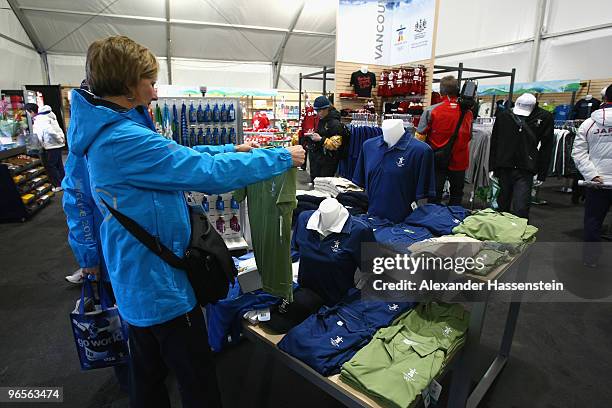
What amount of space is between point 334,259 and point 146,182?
1.06m

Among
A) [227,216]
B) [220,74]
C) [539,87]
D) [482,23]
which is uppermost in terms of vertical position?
[482,23]

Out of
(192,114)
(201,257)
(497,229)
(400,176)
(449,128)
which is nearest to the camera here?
(201,257)

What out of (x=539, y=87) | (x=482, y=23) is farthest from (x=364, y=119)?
(x=482, y=23)

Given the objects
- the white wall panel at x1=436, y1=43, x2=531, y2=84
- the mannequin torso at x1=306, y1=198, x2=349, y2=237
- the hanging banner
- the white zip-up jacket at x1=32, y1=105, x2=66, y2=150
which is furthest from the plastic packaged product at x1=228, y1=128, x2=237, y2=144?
the white wall panel at x1=436, y1=43, x2=531, y2=84

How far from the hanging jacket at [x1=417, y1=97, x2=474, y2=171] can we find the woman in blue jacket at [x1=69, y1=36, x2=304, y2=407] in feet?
11.3

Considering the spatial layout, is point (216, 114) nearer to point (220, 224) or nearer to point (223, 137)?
point (223, 137)

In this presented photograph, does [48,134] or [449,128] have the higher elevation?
[449,128]

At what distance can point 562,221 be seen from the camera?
5.57 m

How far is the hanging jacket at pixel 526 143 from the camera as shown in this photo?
3.80m

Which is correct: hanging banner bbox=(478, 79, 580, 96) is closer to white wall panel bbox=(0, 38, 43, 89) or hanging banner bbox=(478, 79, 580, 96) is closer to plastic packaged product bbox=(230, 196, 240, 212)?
plastic packaged product bbox=(230, 196, 240, 212)

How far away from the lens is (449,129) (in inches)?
167

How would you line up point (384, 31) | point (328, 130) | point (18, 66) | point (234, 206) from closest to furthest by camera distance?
point (234, 206) → point (328, 130) → point (384, 31) → point (18, 66)

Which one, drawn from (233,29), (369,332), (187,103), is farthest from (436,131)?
(233,29)

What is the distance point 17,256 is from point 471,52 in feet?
42.3
